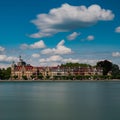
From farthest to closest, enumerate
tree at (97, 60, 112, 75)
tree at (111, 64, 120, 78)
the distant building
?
tree at (111, 64, 120, 78)
the distant building
tree at (97, 60, 112, 75)

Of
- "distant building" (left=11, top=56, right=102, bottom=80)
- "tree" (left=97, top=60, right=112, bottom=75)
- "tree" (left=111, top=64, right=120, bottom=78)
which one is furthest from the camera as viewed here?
"tree" (left=111, top=64, right=120, bottom=78)

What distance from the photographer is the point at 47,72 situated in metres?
167

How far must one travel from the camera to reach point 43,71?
550 feet

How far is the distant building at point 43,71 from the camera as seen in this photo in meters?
164

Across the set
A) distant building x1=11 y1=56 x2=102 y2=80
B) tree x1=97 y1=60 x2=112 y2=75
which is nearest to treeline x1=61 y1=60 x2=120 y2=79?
tree x1=97 y1=60 x2=112 y2=75

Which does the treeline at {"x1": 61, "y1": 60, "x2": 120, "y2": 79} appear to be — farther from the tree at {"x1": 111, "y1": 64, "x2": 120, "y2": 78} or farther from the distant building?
the distant building

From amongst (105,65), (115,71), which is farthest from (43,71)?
(115,71)

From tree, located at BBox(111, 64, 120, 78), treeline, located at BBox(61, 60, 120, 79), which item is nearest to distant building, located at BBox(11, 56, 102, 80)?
treeline, located at BBox(61, 60, 120, 79)

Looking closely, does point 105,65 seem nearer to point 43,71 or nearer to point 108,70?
point 108,70

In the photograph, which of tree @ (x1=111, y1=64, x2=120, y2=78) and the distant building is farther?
tree @ (x1=111, y1=64, x2=120, y2=78)

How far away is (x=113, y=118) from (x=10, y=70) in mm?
150546

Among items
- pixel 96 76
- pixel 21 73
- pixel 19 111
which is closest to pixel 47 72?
pixel 21 73

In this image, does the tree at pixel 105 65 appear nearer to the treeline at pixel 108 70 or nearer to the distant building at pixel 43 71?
the treeline at pixel 108 70

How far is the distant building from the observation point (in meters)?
164
